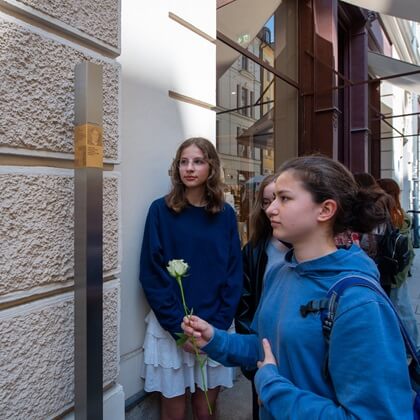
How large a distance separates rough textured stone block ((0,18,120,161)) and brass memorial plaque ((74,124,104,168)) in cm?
6

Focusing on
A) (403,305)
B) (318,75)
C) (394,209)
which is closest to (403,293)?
(403,305)

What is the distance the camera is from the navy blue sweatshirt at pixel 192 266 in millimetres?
2250

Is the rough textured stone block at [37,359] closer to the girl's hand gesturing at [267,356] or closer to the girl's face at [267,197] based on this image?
the girl's hand gesturing at [267,356]

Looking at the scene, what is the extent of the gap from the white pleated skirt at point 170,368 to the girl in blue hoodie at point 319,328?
0.86m

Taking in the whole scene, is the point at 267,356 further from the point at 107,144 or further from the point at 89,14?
the point at 89,14

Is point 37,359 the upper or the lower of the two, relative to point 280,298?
lower

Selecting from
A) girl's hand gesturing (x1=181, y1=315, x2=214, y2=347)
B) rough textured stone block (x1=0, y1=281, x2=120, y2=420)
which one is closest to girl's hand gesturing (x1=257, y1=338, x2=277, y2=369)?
girl's hand gesturing (x1=181, y1=315, x2=214, y2=347)

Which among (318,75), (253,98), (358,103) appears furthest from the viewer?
(358,103)

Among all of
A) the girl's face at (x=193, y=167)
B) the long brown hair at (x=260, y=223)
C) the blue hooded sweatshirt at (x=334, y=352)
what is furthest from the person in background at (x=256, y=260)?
the blue hooded sweatshirt at (x=334, y=352)

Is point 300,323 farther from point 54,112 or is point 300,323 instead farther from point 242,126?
point 242,126

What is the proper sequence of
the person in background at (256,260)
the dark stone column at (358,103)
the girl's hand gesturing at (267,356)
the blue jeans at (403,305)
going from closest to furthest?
the girl's hand gesturing at (267,356)
the person in background at (256,260)
the blue jeans at (403,305)
the dark stone column at (358,103)

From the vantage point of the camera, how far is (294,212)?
1259 millimetres

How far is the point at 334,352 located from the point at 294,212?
0.43 meters

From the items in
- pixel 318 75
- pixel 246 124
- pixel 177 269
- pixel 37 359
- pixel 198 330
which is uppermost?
pixel 318 75
